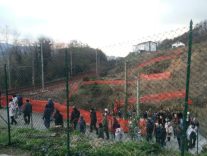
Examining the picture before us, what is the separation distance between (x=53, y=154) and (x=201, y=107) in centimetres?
1586

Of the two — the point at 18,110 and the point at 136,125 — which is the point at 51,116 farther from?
the point at 136,125

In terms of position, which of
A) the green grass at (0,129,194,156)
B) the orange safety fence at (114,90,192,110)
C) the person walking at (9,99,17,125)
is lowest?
the orange safety fence at (114,90,192,110)

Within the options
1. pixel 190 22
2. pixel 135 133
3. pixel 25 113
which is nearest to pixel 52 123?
pixel 25 113

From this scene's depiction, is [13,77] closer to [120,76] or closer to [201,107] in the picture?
[120,76]

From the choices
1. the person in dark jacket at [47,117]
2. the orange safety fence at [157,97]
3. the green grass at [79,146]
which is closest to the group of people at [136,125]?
the person in dark jacket at [47,117]

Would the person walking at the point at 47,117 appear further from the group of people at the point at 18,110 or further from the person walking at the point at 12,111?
the person walking at the point at 12,111

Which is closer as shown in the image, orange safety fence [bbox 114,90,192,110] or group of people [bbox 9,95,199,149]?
group of people [bbox 9,95,199,149]

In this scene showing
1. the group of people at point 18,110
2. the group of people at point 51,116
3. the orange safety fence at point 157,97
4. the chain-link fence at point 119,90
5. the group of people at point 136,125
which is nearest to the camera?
the group of people at point 136,125

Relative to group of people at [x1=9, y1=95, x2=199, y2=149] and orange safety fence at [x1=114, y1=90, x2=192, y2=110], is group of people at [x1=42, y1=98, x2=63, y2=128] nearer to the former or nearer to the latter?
group of people at [x1=9, y1=95, x2=199, y2=149]

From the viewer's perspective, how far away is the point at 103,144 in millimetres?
8125

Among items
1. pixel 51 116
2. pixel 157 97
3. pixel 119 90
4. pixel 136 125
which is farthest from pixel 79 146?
pixel 119 90

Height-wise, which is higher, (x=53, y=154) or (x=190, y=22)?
(x=190, y=22)

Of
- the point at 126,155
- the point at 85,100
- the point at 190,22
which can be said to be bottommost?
the point at 85,100

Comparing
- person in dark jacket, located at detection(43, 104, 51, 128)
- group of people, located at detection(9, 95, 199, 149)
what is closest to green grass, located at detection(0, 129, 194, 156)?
group of people, located at detection(9, 95, 199, 149)
